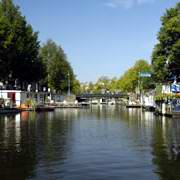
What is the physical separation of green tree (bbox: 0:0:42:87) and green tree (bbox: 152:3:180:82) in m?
27.2

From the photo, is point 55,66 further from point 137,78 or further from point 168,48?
point 168,48

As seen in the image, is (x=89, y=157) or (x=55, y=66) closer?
(x=89, y=157)

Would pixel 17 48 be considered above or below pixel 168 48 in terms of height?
above

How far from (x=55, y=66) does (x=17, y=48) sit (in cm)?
5197

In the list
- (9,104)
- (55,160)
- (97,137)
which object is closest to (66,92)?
(9,104)

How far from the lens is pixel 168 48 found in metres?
88.8

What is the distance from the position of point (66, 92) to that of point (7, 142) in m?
134

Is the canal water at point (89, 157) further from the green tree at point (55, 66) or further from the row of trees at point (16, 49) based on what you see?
the green tree at point (55, 66)

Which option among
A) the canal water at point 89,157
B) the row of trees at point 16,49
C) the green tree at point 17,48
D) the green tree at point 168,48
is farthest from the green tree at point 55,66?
the canal water at point 89,157

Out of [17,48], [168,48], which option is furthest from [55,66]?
[168,48]

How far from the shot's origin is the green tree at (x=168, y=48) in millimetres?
86000

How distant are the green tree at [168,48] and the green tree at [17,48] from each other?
2723 centimetres

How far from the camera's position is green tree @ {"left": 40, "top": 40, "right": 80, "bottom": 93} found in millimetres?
148125

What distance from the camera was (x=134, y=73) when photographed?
18288cm
